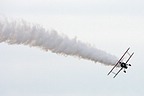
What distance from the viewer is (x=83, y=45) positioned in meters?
47.0

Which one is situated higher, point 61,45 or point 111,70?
point 61,45

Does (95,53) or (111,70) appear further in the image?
(111,70)

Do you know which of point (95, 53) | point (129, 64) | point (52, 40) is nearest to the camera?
point (52, 40)

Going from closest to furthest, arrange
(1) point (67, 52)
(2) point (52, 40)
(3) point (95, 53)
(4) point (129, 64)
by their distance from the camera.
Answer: (2) point (52, 40)
(1) point (67, 52)
(3) point (95, 53)
(4) point (129, 64)

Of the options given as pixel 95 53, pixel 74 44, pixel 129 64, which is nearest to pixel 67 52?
pixel 74 44

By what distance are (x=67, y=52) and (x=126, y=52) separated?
12.0 metres

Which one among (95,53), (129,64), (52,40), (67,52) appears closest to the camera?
(52,40)

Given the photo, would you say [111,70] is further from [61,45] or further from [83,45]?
[61,45]

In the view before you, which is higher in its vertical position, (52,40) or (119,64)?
(52,40)

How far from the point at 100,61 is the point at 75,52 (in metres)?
4.73

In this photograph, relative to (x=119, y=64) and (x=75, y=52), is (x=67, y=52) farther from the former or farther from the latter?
(x=119, y=64)

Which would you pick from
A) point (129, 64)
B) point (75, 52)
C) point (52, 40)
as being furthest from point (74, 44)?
point (129, 64)

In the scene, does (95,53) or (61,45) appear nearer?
(61,45)

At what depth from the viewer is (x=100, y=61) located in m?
49.7
